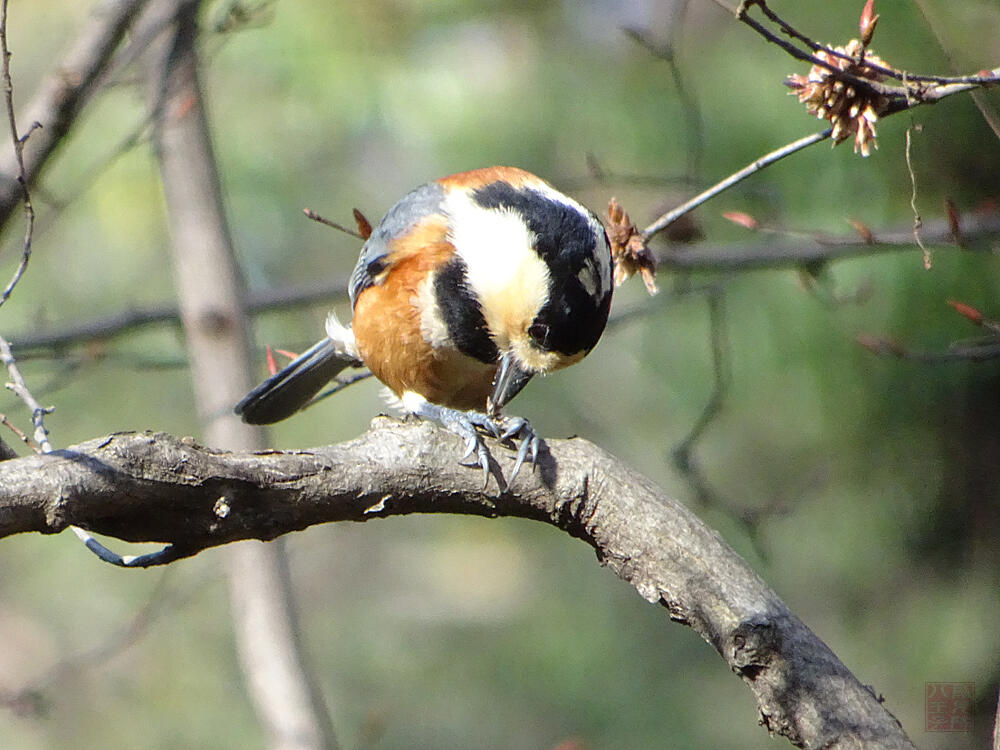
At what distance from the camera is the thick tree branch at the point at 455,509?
57.2 inches

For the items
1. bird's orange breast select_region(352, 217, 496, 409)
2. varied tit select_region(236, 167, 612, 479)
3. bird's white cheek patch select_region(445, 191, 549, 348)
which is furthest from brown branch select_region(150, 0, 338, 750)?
bird's white cheek patch select_region(445, 191, 549, 348)

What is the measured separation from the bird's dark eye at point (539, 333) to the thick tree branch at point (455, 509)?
0.54 metres

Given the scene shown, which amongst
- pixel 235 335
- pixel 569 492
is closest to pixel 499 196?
pixel 235 335

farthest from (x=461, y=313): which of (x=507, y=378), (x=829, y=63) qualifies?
(x=829, y=63)

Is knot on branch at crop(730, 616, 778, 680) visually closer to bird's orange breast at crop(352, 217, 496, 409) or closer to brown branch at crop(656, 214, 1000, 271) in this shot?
bird's orange breast at crop(352, 217, 496, 409)

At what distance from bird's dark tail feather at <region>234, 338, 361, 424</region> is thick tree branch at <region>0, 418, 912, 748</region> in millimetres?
1396

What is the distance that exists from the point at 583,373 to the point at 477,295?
2.62m

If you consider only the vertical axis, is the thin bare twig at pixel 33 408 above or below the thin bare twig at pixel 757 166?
below

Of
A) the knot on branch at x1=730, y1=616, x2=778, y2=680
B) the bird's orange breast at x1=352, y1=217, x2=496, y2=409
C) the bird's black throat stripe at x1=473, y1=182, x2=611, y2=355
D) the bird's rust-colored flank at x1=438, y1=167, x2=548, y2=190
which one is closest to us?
the knot on branch at x1=730, y1=616, x2=778, y2=680

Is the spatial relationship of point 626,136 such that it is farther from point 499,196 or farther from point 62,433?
point 62,433

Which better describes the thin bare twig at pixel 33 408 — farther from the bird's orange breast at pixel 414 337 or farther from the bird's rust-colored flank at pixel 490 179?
the bird's rust-colored flank at pixel 490 179

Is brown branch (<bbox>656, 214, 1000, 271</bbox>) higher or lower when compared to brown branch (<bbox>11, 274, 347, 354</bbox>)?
higher

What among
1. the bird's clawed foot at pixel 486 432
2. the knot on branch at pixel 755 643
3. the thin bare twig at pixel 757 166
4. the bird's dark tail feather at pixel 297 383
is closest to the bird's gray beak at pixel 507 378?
the bird's clawed foot at pixel 486 432

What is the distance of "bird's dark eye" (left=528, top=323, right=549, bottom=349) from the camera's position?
8.02ft
